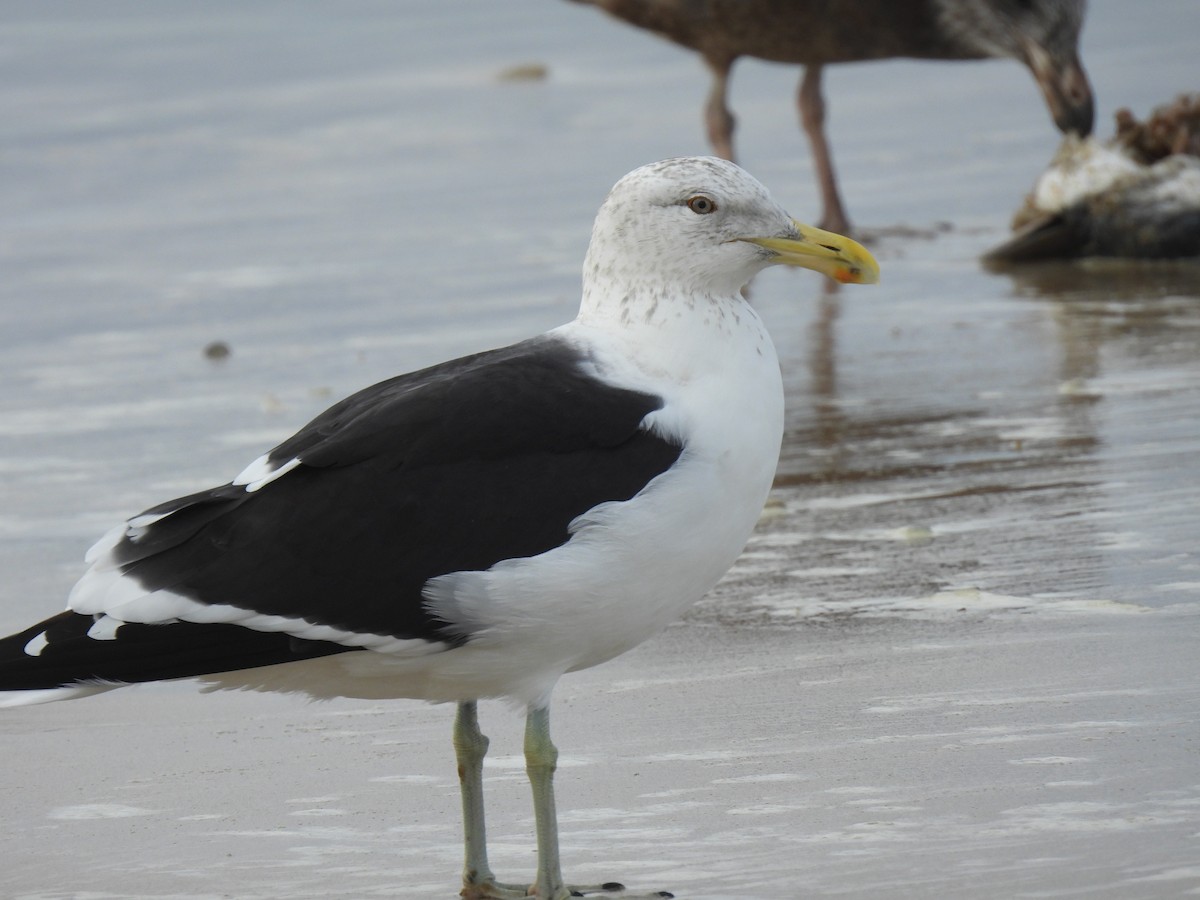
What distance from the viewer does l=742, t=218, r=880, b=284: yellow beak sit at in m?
4.36

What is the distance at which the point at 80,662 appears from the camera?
389 cm

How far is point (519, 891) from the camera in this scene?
3.98m

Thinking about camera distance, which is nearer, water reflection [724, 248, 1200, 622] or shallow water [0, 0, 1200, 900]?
shallow water [0, 0, 1200, 900]

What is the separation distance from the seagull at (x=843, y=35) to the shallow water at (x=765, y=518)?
76 centimetres

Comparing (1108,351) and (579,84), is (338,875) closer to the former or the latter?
(1108,351)

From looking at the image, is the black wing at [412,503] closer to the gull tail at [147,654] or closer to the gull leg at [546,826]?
the gull tail at [147,654]

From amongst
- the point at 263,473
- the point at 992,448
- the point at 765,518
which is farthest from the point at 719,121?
the point at 263,473


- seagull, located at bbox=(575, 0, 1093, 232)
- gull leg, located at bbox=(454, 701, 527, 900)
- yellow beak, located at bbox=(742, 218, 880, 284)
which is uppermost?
seagull, located at bbox=(575, 0, 1093, 232)

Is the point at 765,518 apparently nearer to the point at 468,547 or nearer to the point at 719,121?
the point at 468,547

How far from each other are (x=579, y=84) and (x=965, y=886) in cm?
1480

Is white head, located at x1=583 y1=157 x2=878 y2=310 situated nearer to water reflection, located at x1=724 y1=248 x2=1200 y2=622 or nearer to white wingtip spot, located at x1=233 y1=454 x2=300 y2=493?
white wingtip spot, located at x1=233 y1=454 x2=300 y2=493

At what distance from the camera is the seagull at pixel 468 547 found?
3.88 meters

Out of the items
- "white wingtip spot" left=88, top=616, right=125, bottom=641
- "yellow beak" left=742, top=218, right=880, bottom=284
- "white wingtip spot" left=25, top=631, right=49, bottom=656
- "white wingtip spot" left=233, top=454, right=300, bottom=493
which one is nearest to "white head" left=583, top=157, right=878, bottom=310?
"yellow beak" left=742, top=218, right=880, bottom=284

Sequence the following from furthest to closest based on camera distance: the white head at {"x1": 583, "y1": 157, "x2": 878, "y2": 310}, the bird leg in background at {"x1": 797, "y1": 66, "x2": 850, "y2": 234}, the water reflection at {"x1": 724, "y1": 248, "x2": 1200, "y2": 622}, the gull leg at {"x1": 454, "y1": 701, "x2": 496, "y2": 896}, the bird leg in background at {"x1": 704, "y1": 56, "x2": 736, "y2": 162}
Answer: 1. the bird leg in background at {"x1": 704, "y1": 56, "x2": 736, "y2": 162}
2. the bird leg in background at {"x1": 797, "y1": 66, "x2": 850, "y2": 234}
3. the water reflection at {"x1": 724, "y1": 248, "x2": 1200, "y2": 622}
4. the white head at {"x1": 583, "y1": 157, "x2": 878, "y2": 310}
5. the gull leg at {"x1": 454, "y1": 701, "x2": 496, "y2": 896}
